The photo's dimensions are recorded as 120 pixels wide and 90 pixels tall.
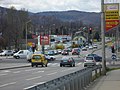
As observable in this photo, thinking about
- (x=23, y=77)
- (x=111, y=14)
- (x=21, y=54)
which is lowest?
(x=23, y=77)

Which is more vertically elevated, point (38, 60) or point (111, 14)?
point (111, 14)

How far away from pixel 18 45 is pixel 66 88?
12473cm

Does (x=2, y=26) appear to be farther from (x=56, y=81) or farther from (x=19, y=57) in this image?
(x=56, y=81)

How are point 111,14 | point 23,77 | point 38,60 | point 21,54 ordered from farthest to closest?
point 21,54 → point 38,60 → point 111,14 → point 23,77

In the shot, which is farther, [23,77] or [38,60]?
[38,60]

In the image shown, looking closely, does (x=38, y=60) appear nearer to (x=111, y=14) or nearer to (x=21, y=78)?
(x=111, y=14)

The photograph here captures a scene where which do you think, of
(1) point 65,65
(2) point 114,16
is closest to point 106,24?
(2) point 114,16

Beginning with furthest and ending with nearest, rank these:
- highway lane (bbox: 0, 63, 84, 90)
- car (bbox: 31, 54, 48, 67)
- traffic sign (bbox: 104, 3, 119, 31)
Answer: car (bbox: 31, 54, 48, 67)
traffic sign (bbox: 104, 3, 119, 31)
highway lane (bbox: 0, 63, 84, 90)

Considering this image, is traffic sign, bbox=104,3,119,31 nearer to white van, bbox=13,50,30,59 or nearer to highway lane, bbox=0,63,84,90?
highway lane, bbox=0,63,84,90

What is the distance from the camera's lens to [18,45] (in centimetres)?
13838

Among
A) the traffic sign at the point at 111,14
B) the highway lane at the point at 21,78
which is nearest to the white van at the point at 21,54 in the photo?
the highway lane at the point at 21,78

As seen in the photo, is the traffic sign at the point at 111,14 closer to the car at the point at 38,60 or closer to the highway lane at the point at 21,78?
the highway lane at the point at 21,78

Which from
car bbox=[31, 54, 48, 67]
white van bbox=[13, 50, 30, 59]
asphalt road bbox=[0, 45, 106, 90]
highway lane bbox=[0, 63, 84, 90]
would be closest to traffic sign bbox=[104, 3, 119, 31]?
asphalt road bbox=[0, 45, 106, 90]

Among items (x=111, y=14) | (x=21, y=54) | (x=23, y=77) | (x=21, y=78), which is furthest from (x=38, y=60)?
(x=21, y=54)
